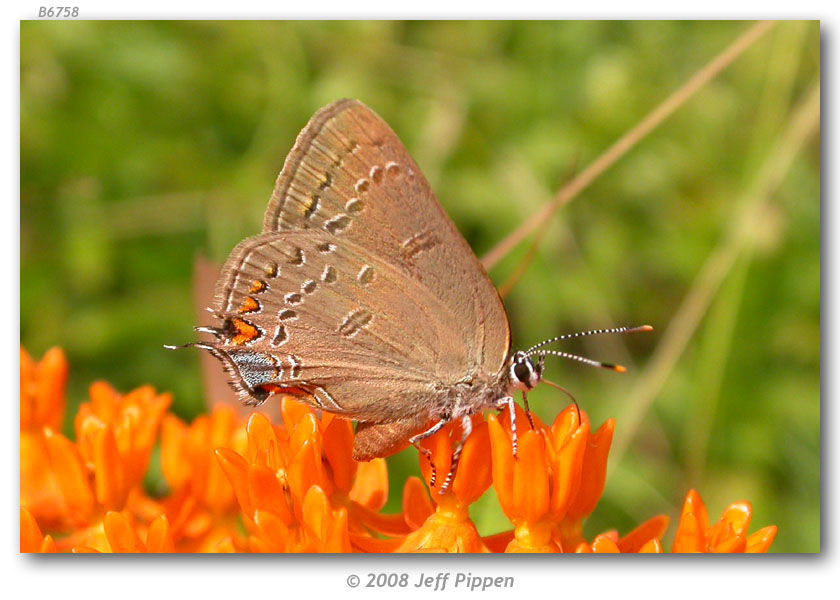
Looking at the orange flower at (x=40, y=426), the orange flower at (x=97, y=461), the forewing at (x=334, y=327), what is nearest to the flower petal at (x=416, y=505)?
the forewing at (x=334, y=327)

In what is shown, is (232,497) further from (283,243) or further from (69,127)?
(69,127)

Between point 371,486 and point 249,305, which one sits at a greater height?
point 249,305

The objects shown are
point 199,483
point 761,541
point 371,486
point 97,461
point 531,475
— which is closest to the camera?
point 531,475

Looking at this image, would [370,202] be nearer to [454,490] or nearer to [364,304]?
[364,304]

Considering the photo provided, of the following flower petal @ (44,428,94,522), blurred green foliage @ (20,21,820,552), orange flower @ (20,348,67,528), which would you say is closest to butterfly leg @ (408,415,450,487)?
flower petal @ (44,428,94,522)

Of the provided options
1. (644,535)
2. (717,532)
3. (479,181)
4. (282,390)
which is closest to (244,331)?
(282,390)

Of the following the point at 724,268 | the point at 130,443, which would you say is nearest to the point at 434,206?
the point at 130,443
